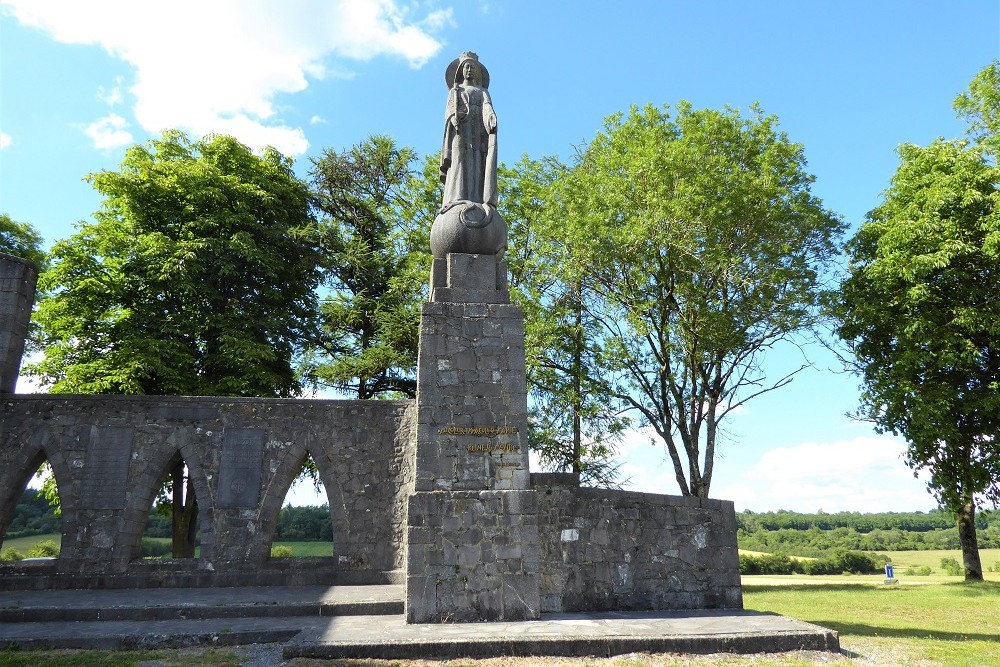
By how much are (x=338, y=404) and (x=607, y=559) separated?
5.28m

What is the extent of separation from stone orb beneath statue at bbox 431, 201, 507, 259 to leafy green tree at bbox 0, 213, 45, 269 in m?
16.6

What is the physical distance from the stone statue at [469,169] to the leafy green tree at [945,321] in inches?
443

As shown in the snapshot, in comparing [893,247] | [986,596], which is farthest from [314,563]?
[893,247]

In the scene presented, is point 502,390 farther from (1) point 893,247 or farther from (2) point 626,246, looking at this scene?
(1) point 893,247

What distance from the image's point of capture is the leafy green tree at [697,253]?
15.0 meters

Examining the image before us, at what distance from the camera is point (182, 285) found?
15.7 meters

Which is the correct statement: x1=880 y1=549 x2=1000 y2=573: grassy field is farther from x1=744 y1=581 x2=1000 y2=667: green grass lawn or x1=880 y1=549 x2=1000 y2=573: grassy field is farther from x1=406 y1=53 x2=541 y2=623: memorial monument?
x1=406 y1=53 x2=541 y2=623: memorial monument

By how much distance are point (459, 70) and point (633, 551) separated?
6.70 m

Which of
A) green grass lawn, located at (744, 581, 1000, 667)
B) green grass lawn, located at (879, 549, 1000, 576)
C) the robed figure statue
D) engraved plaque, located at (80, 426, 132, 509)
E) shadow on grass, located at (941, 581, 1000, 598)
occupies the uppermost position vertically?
the robed figure statue

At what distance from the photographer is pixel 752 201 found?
1509 cm

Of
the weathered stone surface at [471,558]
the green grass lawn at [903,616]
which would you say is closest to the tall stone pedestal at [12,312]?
the weathered stone surface at [471,558]

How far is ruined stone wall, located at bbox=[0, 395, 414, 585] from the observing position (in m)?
10.0

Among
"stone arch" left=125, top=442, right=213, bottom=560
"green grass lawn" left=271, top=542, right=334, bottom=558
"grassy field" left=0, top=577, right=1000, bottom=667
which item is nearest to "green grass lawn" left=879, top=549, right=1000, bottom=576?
"grassy field" left=0, top=577, right=1000, bottom=667

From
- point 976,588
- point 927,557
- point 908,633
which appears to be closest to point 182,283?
point 908,633
